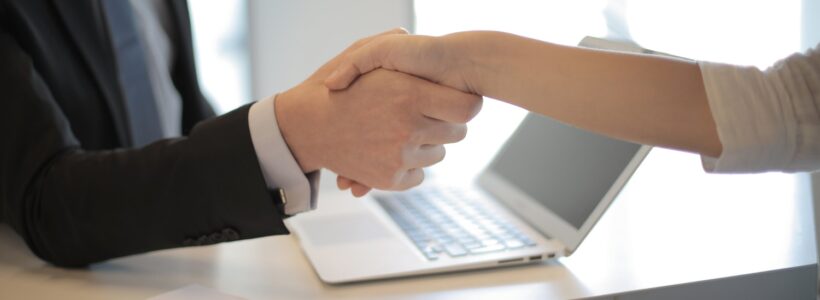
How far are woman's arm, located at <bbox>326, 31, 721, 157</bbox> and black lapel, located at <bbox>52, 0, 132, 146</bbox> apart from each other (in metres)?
0.35

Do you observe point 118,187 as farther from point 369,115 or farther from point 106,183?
point 369,115

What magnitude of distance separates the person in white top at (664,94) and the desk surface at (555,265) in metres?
0.17

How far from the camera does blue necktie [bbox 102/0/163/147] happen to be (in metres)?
1.27

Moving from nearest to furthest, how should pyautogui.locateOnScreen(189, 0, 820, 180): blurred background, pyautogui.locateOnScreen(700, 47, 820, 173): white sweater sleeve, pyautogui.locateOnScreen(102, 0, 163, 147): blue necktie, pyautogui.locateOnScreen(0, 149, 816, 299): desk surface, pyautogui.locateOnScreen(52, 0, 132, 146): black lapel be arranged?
1. pyautogui.locateOnScreen(700, 47, 820, 173): white sweater sleeve
2. pyautogui.locateOnScreen(0, 149, 816, 299): desk surface
3. pyautogui.locateOnScreen(52, 0, 132, 146): black lapel
4. pyautogui.locateOnScreen(102, 0, 163, 147): blue necktie
5. pyautogui.locateOnScreen(189, 0, 820, 180): blurred background

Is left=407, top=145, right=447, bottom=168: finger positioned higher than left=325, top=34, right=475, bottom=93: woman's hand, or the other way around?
left=325, top=34, right=475, bottom=93: woman's hand

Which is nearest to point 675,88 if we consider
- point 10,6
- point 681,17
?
point 10,6

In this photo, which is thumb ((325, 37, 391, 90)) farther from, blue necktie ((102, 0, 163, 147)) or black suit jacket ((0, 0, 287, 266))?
blue necktie ((102, 0, 163, 147))

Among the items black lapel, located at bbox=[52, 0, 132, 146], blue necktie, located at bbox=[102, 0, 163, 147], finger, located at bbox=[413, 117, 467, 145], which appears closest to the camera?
finger, located at bbox=[413, 117, 467, 145]

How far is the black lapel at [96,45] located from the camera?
1.04 m

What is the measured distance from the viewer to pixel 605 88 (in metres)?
0.74

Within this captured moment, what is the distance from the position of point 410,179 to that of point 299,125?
0.49ft

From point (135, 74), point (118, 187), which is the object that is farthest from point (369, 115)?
point (135, 74)

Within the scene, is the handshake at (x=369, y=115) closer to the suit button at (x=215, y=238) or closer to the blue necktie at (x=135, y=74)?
the suit button at (x=215, y=238)

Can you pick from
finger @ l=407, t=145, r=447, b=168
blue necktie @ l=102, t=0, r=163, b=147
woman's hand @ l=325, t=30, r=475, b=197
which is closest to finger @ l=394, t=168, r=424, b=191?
finger @ l=407, t=145, r=447, b=168
